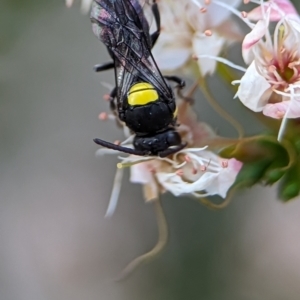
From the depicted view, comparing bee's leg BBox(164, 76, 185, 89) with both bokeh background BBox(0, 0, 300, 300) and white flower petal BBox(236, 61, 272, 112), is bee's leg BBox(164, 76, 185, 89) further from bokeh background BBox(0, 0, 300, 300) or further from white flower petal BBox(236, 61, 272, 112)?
bokeh background BBox(0, 0, 300, 300)

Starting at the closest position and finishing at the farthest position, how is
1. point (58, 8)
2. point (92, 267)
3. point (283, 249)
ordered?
point (283, 249) → point (92, 267) → point (58, 8)

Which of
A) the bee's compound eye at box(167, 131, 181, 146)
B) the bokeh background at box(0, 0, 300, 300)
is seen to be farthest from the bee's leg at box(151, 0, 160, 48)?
the bokeh background at box(0, 0, 300, 300)

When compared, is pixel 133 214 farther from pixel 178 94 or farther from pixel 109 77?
pixel 178 94

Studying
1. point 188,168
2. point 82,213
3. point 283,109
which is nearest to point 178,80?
point 188,168

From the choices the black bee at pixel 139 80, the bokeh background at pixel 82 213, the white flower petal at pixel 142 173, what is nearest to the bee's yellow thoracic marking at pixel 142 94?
the black bee at pixel 139 80

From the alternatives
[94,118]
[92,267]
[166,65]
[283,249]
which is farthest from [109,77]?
[166,65]
